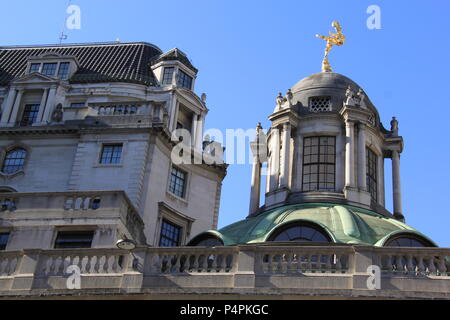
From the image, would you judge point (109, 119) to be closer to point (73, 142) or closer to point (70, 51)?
point (73, 142)

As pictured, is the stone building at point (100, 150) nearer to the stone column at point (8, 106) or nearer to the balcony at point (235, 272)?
the stone column at point (8, 106)

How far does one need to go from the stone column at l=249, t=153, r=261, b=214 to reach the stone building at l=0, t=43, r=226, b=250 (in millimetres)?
3905

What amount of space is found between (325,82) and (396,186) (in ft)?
21.0

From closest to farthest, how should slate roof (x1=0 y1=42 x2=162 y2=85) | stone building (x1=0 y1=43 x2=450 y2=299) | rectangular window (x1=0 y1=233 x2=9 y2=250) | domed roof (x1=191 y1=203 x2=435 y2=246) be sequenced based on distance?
1. stone building (x1=0 y1=43 x2=450 y2=299)
2. domed roof (x1=191 y1=203 x2=435 y2=246)
3. rectangular window (x1=0 y1=233 x2=9 y2=250)
4. slate roof (x1=0 y1=42 x2=162 y2=85)

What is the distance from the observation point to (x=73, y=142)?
39.4 metres

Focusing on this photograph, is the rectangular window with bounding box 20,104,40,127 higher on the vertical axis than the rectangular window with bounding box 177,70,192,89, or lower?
lower

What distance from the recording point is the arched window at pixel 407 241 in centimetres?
2877

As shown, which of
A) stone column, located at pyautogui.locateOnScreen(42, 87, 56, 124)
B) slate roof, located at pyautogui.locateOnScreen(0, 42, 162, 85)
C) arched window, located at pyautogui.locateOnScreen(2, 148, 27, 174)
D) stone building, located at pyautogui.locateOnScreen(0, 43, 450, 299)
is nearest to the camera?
stone building, located at pyautogui.locateOnScreen(0, 43, 450, 299)

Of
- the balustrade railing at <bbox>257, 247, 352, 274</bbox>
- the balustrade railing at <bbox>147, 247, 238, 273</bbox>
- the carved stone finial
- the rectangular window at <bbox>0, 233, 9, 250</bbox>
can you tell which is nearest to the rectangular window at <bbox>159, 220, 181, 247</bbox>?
the carved stone finial

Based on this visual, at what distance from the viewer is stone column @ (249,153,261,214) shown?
127 ft

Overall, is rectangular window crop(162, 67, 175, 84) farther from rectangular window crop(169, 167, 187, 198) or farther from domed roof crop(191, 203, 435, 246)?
domed roof crop(191, 203, 435, 246)

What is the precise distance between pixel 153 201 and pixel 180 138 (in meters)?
5.99

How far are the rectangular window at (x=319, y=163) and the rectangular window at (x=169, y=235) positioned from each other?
749 centimetres

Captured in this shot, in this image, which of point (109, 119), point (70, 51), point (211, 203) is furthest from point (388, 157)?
point (70, 51)
